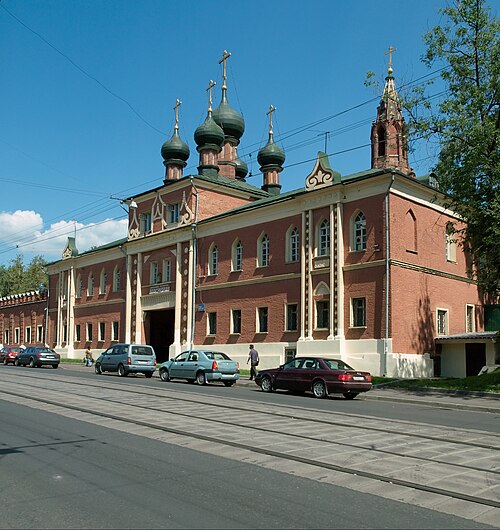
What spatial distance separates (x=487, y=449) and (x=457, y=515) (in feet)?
14.5

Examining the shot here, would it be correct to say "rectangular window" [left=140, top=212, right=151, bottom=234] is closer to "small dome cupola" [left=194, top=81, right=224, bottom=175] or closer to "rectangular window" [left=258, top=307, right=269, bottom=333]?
"small dome cupola" [left=194, top=81, right=224, bottom=175]

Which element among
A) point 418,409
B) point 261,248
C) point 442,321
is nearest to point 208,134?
point 261,248

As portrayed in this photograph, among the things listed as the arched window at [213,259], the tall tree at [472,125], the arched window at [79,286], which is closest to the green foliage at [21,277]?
the arched window at [79,286]

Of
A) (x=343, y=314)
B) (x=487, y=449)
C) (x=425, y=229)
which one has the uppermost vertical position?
(x=425, y=229)

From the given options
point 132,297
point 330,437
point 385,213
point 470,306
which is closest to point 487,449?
point 330,437

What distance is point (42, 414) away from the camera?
1398 cm

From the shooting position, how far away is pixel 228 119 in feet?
165

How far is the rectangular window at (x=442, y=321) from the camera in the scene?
32125mm

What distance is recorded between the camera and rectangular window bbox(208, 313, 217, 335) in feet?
128

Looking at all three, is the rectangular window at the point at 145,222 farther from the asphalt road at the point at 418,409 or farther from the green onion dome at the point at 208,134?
the asphalt road at the point at 418,409

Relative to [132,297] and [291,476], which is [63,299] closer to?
[132,297]

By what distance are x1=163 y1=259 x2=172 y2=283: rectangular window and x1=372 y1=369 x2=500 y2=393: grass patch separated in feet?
68.7

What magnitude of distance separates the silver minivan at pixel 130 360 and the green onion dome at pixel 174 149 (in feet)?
63.6

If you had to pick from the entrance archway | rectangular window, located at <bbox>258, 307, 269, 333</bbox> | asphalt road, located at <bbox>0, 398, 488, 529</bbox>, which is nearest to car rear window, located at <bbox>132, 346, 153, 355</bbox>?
rectangular window, located at <bbox>258, 307, 269, 333</bbox>
